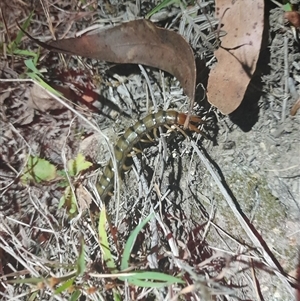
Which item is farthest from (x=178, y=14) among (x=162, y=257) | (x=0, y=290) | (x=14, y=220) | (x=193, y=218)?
(x=0, y=290)

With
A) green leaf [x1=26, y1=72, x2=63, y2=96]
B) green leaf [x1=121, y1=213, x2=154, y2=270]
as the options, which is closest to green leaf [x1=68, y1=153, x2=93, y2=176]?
green leaf [x1=26, y1=72, x2=63, y2=96]

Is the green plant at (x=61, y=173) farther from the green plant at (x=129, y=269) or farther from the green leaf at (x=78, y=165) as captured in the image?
the green plant at (x=129, y=269)

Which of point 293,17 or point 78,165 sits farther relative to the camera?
point 78,165

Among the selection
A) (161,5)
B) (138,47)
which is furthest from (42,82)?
(161,5)

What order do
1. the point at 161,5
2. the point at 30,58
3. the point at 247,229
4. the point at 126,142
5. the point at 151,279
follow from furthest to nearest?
1. the point at 30,58
2. the point at 126,142
3. the point at 161,5
4. the point at 247,229
5. the point at 151,279

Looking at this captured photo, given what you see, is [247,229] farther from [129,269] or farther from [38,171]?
[38,171]

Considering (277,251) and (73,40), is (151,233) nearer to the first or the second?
(277,251)
